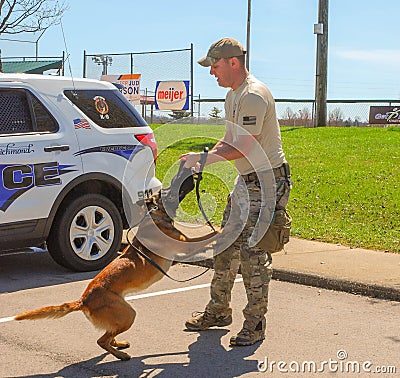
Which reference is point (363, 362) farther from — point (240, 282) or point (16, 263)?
point (16, 263)

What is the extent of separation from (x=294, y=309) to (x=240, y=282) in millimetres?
1128

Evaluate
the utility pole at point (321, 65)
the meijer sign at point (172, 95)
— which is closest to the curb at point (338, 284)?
the meijer sign at point (172, 95)

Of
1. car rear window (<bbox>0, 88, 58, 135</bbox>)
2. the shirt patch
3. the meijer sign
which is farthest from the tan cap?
the meijer sign

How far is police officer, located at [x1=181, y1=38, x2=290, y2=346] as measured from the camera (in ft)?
17.5

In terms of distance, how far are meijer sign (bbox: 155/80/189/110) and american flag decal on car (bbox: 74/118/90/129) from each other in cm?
1391

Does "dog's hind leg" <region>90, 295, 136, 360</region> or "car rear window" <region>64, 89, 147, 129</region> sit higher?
"car rear window" <region>64, 89, 147, 129</region>

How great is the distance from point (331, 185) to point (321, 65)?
10301 millimetres

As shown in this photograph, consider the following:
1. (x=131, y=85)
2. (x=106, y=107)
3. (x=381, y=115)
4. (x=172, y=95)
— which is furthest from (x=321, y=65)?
(x=106, y=107)

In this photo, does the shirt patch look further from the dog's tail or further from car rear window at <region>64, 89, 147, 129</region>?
car rear window at <region>64, 89, 147, 129</region>

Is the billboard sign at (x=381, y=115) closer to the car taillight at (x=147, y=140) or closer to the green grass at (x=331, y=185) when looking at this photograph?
the green grass at (x=331, y=185)

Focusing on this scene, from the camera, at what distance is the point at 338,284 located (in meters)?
7.22

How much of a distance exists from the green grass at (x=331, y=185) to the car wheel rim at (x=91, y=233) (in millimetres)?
849

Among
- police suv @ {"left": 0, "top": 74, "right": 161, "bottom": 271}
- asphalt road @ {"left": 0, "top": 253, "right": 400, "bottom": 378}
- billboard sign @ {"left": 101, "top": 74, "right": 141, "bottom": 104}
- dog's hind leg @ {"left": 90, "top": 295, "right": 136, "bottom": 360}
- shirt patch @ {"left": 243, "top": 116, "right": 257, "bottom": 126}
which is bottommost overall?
asphalt road @ {"left": 0, "top": 253, "right": 400, "bottom": 378}

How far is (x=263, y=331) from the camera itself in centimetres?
563
